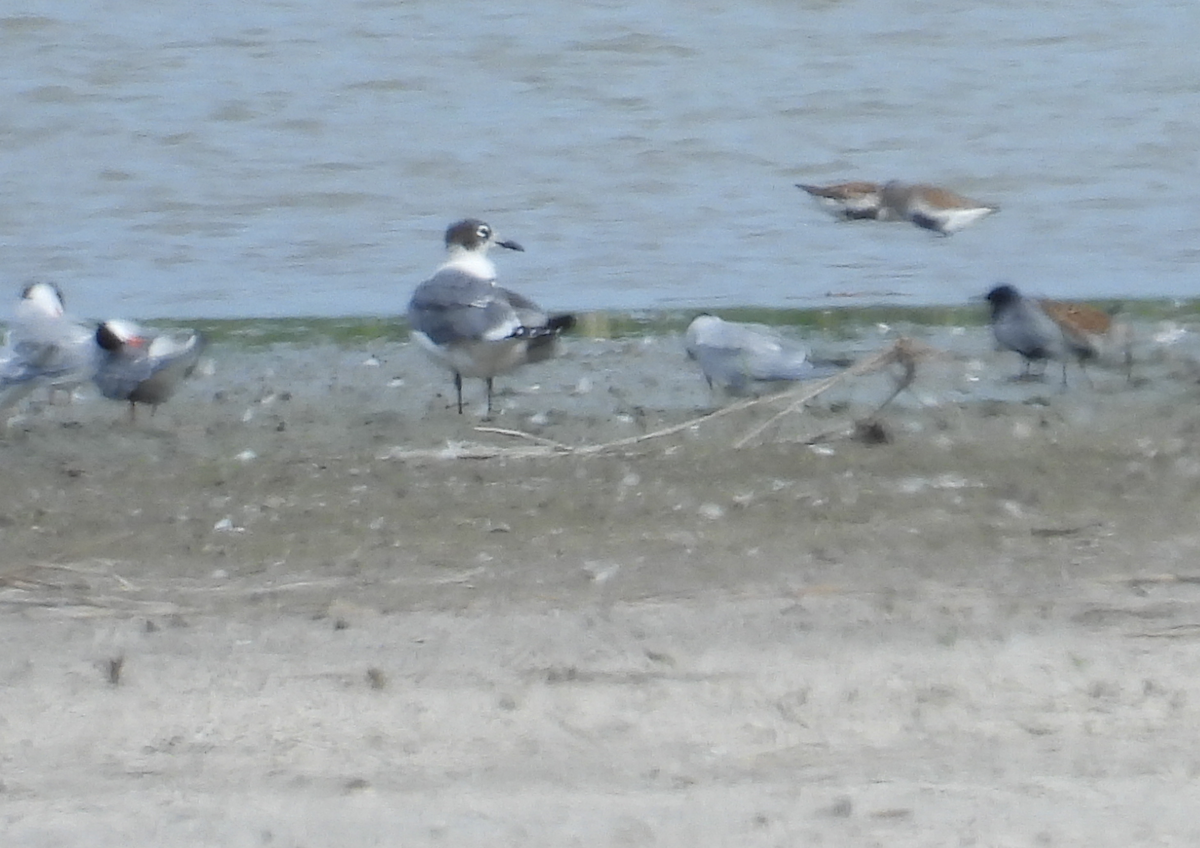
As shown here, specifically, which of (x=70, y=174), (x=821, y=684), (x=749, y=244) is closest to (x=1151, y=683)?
(x=821, y=684)

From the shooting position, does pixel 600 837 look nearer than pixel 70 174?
Yes

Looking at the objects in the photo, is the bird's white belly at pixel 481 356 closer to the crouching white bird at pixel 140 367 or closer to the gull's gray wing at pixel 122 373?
the crouching white bird at pixel 140 367

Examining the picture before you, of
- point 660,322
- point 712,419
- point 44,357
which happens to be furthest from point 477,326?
point 660,322

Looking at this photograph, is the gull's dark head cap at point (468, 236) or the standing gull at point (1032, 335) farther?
the gull's dark head cap at point (468, 236)

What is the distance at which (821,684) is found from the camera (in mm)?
4441

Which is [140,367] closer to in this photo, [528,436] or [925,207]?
[528,436]

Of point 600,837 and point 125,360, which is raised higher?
point 600,837

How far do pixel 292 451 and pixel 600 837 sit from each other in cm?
393

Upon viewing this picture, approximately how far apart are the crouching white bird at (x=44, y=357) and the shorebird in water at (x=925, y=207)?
15.6 feet

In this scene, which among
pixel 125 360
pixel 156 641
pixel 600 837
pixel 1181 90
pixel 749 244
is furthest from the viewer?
pixel 1181 90

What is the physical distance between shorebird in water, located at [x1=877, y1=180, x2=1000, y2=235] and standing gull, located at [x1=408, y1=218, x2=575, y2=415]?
4.03m

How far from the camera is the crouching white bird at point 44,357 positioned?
8.11m

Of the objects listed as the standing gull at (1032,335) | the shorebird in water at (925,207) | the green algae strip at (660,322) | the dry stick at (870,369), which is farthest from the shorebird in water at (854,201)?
the dry stick at (870,369)

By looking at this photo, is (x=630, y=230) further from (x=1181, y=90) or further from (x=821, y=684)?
(x=821, y=684)
